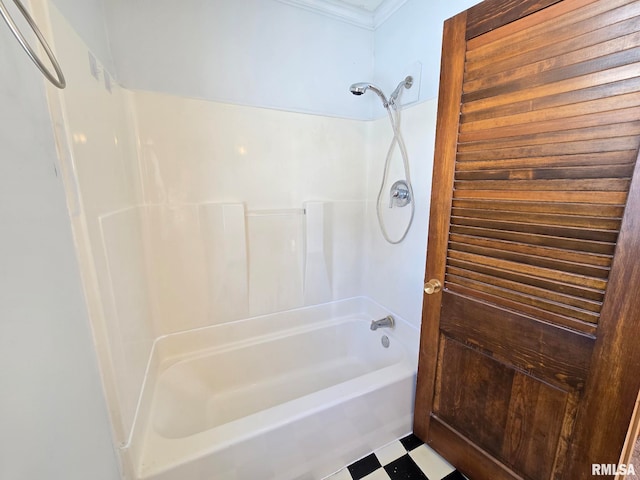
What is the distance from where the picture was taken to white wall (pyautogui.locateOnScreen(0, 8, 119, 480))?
19.0 inches

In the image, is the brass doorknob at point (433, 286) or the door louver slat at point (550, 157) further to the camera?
the brass doorknob at point (433, 286)

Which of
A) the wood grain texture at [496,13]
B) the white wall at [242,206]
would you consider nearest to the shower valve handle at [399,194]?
the white wall at [242,206]

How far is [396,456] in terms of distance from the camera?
4.19 feet

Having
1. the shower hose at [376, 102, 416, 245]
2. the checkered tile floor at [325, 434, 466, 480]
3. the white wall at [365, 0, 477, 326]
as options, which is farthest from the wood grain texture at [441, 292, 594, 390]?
the checkered tile floor at [325, 434, 466, 480]

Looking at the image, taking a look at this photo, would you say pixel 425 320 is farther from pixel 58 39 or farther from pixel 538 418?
pixel 58 39

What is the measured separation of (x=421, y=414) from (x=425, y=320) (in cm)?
50

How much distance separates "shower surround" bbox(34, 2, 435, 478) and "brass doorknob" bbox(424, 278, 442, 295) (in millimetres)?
344

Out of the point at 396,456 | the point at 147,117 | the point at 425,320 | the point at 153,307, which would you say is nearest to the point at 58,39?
the point at 147,117

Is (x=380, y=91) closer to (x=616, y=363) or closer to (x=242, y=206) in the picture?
(x=242, y=206)

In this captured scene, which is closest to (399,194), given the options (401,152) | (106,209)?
(401,152)

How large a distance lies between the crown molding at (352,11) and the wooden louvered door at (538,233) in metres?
0.73

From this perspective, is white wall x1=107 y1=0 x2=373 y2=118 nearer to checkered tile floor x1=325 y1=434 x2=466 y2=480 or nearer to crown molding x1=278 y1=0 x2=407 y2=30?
crown molding x1=278 y1=0 x2=407 y2=30

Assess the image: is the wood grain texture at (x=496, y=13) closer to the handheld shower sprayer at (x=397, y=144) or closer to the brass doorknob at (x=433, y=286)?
the handheld shower sprayer at (x=397, y=144)

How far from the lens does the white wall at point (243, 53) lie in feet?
3.98
